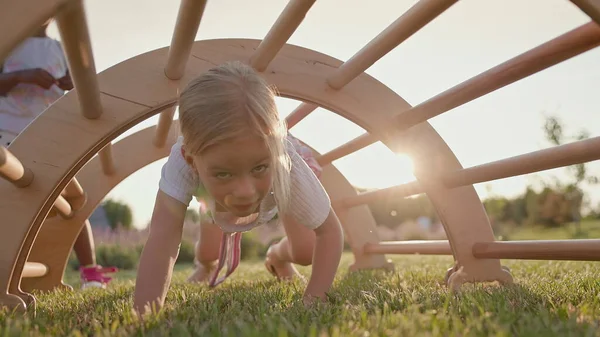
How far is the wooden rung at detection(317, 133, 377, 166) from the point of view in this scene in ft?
7.56

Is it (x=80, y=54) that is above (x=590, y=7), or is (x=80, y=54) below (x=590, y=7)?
above

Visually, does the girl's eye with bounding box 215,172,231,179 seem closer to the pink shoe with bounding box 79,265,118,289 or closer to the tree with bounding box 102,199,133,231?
the pink shoe with bounding box 79,265,118,289

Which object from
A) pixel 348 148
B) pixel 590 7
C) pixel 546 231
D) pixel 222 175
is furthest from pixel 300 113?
pixel 546 231

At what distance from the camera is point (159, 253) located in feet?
4.90

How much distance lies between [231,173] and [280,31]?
49 centimetres

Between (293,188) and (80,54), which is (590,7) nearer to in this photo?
(293,188)

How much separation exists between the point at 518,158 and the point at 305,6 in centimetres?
76

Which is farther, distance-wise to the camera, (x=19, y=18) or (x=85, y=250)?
(x=85, y=250)

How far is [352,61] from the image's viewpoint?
68.4 inches

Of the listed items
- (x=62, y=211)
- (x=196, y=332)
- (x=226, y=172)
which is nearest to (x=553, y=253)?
(x=226, y=172)

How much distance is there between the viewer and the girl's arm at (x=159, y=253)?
1426mm

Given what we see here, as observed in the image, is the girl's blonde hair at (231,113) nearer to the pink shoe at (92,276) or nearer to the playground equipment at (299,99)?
the playground equipment at (299,99)

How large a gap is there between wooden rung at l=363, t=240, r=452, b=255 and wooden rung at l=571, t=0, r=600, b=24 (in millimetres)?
1211

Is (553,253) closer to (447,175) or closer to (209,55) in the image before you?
(447,175)
